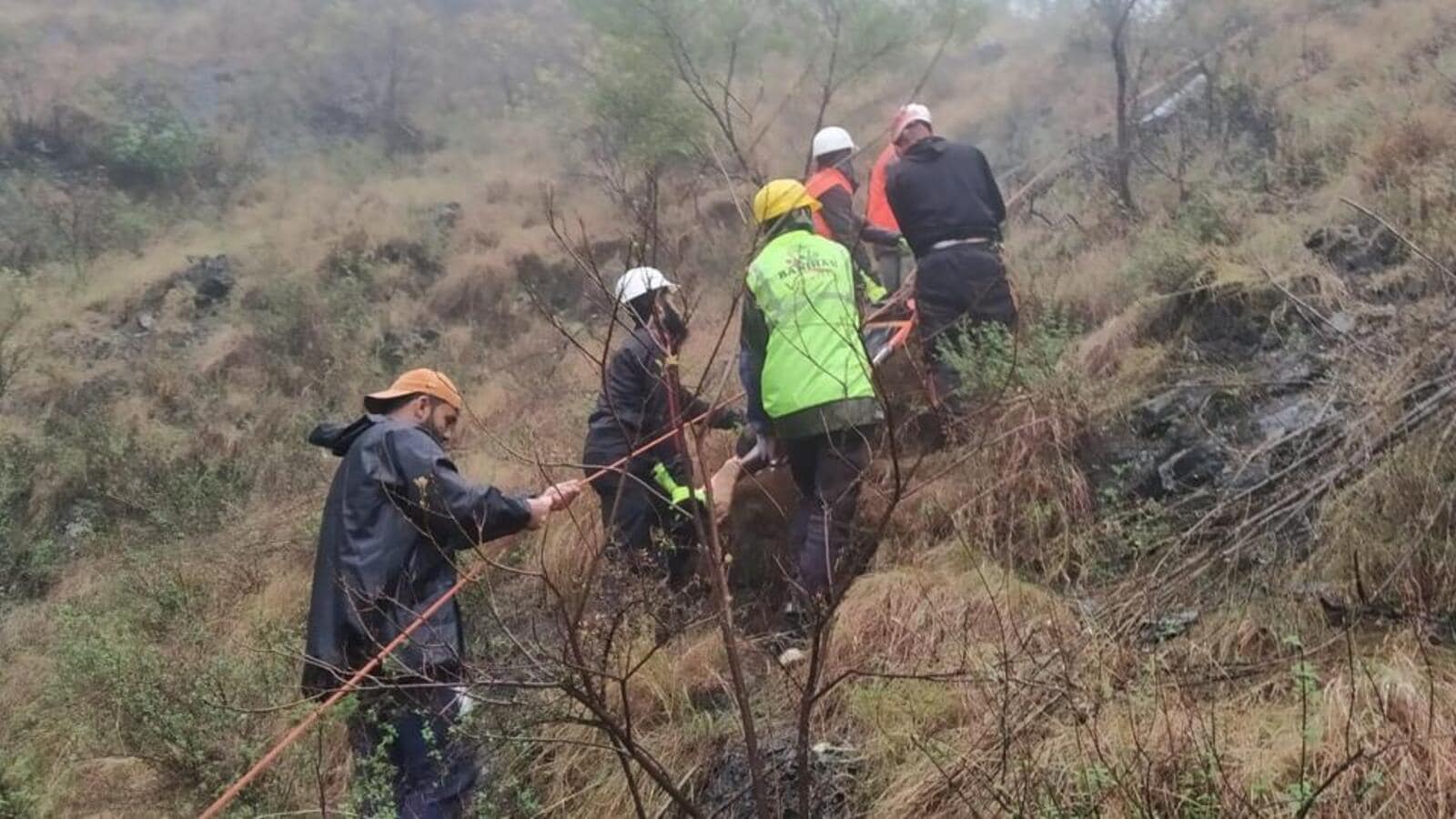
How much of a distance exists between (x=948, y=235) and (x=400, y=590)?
3.17 metres

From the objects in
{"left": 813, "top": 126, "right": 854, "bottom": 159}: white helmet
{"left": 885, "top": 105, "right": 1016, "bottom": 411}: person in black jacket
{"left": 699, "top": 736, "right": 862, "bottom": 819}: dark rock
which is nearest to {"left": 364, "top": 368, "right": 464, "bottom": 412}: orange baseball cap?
{"left": 699, "top": 736, "right": 862, "bottom": 819}: dark rock

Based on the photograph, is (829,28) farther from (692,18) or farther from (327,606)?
(327,606)

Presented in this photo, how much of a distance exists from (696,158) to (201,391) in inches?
204

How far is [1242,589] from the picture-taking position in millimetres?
3332

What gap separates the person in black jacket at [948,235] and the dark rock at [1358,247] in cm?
149

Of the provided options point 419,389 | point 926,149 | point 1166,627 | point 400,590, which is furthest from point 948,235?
point 400,590

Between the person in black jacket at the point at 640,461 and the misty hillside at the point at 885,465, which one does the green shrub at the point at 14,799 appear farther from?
the person in black jacket at the point at 640,461

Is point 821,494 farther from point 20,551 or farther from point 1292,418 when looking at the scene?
point 20,551

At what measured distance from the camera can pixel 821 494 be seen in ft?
12.9

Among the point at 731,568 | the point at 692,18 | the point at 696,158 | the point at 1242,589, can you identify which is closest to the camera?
the point at 1242,589

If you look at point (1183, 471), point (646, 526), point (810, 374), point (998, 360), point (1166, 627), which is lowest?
point (1166, 627)

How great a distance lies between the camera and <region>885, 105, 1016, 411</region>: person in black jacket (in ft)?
16.8

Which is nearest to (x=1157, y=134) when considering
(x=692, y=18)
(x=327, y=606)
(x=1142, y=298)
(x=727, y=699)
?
(x=1142, y=298)

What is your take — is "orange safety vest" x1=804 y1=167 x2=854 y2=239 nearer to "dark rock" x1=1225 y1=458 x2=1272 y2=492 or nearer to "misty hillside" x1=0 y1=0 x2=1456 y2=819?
"misty hillside" x1=0 y1=0 x2=1456 y2=819
